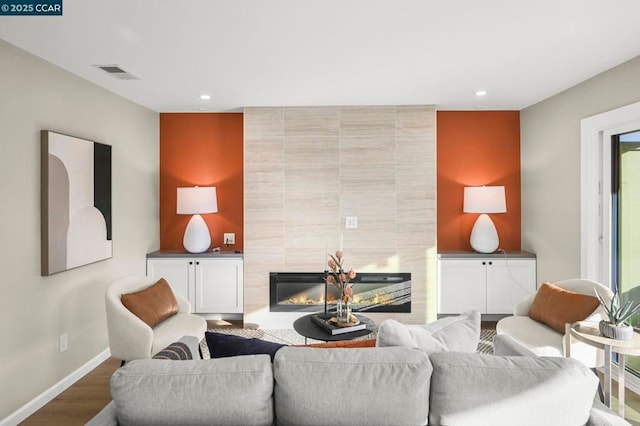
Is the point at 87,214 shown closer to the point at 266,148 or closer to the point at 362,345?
the point at 266,148

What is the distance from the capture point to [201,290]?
4.47 metres

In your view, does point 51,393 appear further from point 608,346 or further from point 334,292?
point 608,346

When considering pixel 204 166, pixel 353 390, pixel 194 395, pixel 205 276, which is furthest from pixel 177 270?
pixel 353 390

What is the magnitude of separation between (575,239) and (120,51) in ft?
13.6

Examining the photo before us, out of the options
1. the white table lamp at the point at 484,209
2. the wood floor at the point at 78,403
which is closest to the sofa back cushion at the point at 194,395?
the wood floor at the point at 78,403

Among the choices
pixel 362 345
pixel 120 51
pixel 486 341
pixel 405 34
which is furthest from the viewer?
pixel 486 341

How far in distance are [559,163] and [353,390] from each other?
3603mm

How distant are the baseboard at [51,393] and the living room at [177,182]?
2cm

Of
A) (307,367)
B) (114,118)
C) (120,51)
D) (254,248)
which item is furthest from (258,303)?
(307,367)

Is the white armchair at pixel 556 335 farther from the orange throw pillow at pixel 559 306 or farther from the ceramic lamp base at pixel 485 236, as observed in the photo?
the ceramic lamp base at pixel 485 236

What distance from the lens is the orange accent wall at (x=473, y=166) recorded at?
4746mm

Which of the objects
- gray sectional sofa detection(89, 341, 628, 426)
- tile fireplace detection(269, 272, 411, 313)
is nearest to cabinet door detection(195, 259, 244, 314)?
tile fireplace detection(269, 272, 411, 313)

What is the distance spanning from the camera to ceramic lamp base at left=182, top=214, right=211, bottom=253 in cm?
448

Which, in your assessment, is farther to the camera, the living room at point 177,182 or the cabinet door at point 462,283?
the cabinet door at point 462,283
